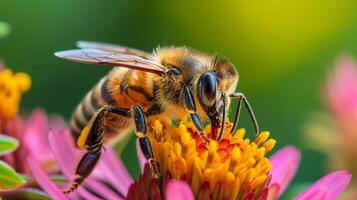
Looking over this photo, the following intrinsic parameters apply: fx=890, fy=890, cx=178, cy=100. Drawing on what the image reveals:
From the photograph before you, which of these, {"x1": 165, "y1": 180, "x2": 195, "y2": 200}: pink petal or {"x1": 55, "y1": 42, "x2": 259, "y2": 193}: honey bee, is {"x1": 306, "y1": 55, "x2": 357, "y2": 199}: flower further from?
{"x1": 165, "y1": 180, "x2": 195, "y2": 200}: pink petal

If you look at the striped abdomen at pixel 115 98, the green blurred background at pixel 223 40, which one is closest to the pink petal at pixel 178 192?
the striped abdomen at pixel 115 98

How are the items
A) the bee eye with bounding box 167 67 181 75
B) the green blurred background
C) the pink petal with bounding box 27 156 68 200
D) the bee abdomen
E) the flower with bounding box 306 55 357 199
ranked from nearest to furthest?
the pink petal with bounding box 27 156 68 200, the bee eye with bounding box 167 67 181 75, the bee abdomen, the flower with bounding box 306 55 357 199, the green blurred background

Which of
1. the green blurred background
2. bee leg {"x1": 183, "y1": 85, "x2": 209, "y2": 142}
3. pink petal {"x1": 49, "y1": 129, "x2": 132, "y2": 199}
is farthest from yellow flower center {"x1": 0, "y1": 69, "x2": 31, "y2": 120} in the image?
the green blurred background

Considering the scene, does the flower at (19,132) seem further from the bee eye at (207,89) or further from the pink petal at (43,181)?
the bee eye at (207,89)

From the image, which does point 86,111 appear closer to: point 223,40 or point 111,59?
point 111,59

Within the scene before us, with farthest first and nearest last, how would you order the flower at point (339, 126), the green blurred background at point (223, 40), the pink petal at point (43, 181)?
1. the green blurred background at point (223, 40)
2. the flower at point (339, 126)
3. the pink petal at point (43, 181)

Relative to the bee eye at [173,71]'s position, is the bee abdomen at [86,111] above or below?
below
